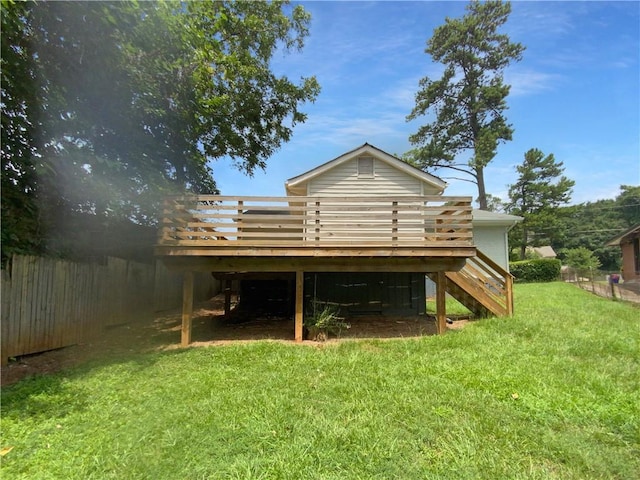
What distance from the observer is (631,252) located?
900 inches

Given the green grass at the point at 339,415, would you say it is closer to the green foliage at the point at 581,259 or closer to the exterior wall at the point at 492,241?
the exterior wall at the point at 492,241

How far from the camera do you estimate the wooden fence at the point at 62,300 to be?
18.3 ft

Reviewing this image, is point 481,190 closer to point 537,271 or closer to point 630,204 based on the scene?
point 537,271

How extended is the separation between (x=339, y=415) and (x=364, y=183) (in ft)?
24.2

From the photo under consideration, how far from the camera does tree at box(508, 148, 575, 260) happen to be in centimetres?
2911

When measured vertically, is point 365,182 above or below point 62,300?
above

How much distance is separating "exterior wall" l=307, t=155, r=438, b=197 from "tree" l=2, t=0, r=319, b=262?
11.9 feet

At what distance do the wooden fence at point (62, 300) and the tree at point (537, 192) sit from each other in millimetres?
28304

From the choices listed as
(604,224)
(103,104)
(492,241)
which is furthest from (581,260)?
(103,104)

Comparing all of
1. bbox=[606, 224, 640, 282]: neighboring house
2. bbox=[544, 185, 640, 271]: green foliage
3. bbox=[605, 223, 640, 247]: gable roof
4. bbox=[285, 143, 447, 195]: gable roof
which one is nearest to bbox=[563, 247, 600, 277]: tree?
bbox=[544, 185, 640, 271]: green foliage

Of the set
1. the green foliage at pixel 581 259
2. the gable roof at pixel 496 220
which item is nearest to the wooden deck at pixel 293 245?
the gable roof at pixel 496 220

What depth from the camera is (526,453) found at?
308 cm

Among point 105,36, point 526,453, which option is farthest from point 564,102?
point 105,36

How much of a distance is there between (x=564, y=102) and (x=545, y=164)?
76.8ft
